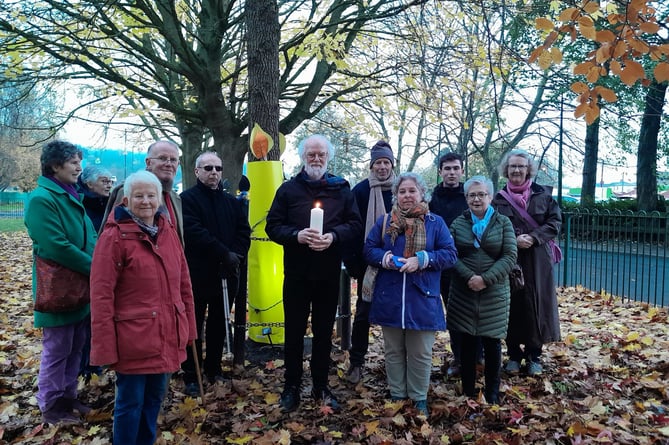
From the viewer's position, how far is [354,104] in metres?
12.2

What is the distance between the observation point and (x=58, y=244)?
3127 millimetres

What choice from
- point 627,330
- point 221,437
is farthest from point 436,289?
point 627,330

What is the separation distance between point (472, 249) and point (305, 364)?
6.55 ft

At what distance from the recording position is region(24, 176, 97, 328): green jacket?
10.3 ft

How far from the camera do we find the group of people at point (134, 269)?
8.30 feet

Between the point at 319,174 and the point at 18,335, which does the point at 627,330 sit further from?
the point at 18,335

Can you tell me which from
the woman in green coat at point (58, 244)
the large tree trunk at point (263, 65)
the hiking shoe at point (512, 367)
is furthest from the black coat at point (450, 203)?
the woman in green coat at point (58, 244)

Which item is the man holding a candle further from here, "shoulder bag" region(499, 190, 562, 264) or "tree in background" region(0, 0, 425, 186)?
"tree in background" region(0, 0, 425, 186)

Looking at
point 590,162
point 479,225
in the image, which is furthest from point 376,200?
point 590,162

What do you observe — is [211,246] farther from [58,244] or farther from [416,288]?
[416,288]

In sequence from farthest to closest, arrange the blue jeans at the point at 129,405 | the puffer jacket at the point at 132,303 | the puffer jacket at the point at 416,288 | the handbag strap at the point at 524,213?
the handbag strap at the point at 524,213, the puffer jacket at the point at 416,288, the blue jeans at the point at 129,405, the puffer jacket at the point at 132,303

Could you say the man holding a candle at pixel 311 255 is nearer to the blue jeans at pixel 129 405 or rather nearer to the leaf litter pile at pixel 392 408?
the leaf litter pile at pixel 392 408

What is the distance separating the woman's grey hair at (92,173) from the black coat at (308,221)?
1945 millimetres

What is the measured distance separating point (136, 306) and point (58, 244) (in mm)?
999
